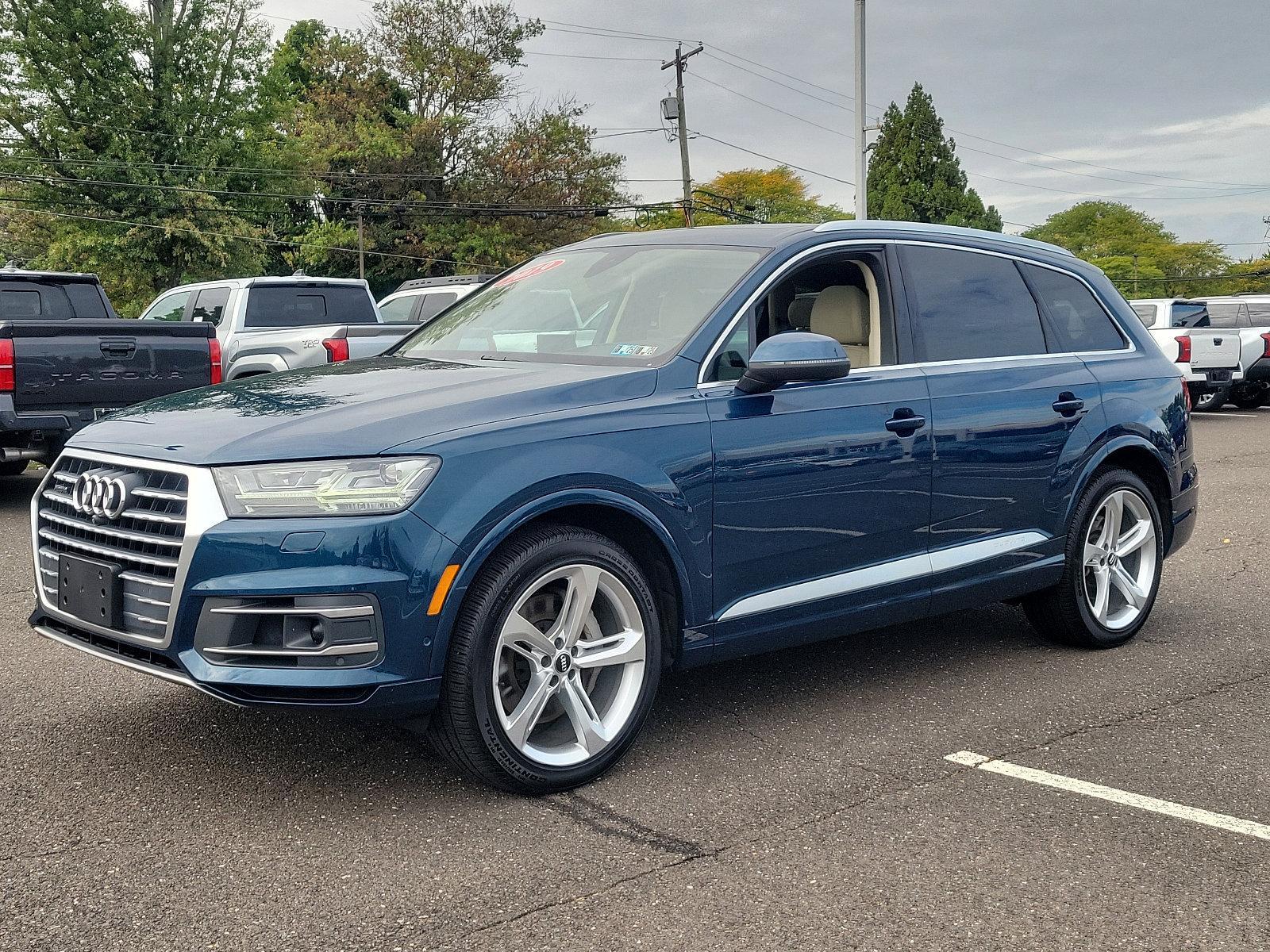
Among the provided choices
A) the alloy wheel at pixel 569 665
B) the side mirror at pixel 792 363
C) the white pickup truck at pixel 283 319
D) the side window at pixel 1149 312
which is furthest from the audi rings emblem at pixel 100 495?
the side window at pixel 1149 312

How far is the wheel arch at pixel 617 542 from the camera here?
363cm

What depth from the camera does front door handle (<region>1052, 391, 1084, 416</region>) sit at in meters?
5.43

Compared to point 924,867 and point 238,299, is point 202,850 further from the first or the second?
point 238,299

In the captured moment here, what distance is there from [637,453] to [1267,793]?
2.21 m

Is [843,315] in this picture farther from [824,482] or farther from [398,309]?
[398,309]

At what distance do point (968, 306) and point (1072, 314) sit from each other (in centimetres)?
75

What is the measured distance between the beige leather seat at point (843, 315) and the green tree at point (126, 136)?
32.5 metres

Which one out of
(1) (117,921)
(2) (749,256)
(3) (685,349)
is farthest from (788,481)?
(1) (117,921)

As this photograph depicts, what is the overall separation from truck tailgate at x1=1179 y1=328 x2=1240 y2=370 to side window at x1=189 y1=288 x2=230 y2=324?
15.4 meters

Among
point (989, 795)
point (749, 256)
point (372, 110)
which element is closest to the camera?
point (989, 795)

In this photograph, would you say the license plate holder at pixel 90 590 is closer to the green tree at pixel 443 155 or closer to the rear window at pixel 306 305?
Answer: the rear window at pixel 306 305

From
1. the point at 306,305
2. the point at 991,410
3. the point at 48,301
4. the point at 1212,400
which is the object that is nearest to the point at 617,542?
the point at 991,410

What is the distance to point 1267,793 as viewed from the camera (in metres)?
4.01

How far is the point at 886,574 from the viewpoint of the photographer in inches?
→ 188
